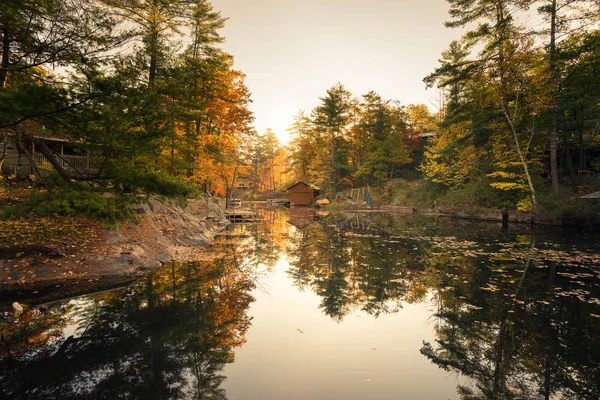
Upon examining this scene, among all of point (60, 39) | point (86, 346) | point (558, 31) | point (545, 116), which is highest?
point (558, 31)

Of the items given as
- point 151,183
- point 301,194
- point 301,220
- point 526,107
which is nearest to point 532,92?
point 526,107

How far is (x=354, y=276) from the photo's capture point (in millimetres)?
8672

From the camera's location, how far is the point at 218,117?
23953 millimetres

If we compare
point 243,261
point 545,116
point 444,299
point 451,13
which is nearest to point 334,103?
point 451,13

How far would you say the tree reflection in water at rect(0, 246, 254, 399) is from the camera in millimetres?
3543

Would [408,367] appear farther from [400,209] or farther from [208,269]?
[400,209]

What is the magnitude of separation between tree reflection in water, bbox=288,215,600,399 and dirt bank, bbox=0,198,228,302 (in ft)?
16.0

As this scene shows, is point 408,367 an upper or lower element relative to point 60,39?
lower

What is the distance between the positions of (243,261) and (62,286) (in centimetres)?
512

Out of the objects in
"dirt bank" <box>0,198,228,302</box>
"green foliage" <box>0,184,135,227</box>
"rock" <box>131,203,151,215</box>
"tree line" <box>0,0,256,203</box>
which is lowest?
"dirt bank" <box>0,198,228,302</box>

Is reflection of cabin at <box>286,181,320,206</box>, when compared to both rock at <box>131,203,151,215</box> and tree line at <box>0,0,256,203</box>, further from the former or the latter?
tree line at <box>0,0,256,203</box>

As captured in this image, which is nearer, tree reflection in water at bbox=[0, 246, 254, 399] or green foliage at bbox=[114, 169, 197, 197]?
tree reflection in water at bbox=[0, 246, 254, 399]

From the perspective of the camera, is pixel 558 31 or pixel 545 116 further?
pixel 545 116

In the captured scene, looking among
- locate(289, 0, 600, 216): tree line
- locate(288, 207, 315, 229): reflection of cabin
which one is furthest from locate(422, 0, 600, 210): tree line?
locate(288, 207, 315, 229): reflection of cabin
